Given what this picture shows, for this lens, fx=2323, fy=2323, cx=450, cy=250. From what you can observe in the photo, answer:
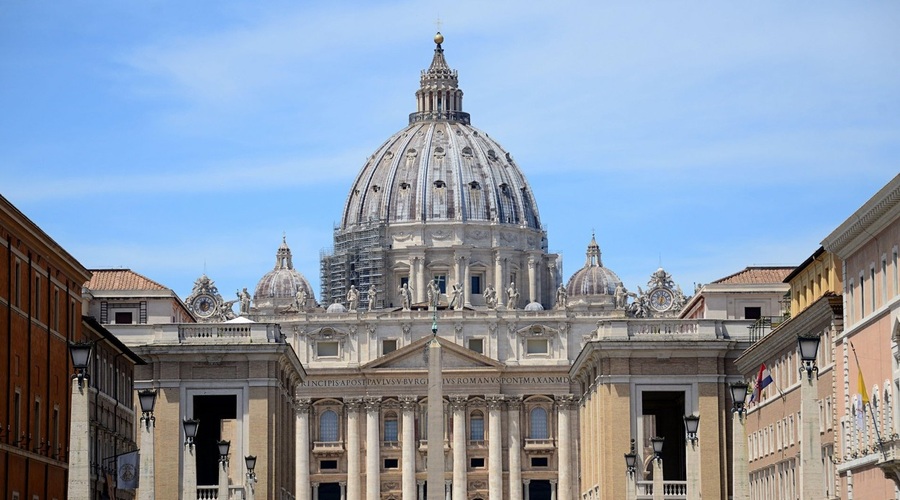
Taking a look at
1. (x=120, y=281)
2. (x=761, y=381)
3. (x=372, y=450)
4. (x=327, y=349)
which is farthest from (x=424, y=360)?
(x=761, y=381)

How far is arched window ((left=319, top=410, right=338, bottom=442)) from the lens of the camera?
7323 inches

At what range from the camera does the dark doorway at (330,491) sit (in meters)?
185

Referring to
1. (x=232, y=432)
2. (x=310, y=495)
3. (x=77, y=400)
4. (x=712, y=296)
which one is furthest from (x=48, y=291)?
(x=310, y=495)

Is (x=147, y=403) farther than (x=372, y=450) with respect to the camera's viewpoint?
No

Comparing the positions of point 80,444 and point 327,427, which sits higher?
point 327,427

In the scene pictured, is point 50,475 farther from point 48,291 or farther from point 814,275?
point 814,275

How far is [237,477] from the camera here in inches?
4227

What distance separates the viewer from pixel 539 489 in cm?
18638

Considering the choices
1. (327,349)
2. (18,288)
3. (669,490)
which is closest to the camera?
(18,288)

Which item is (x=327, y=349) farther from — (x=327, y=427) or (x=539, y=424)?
(x=539, y=424)

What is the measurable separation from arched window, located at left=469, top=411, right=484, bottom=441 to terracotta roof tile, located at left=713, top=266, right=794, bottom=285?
68458mm

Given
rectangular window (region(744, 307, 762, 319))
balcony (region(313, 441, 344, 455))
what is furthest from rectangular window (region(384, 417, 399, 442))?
rectangular window (region(744, 307, 762, 319))

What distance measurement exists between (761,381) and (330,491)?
332 ft

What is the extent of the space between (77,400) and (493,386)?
139430 millimetres
